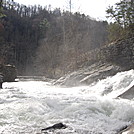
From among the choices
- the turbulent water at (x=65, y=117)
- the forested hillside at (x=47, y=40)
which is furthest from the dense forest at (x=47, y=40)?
the turbulent water at (x=65, y=117)

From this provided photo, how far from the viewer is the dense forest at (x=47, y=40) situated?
19.6m

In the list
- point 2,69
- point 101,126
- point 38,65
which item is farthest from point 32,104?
point 38,65

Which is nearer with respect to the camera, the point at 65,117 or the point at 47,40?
the point at 65,117

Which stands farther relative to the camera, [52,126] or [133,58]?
[133,58]

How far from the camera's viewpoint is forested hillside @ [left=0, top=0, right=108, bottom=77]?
19641 millimetres

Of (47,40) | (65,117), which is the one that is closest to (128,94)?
(65,117)

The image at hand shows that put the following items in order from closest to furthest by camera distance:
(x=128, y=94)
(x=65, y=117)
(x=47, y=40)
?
1. (x=65, y=117)
2. (x=128, y=94)
3. (x=47, y=40)

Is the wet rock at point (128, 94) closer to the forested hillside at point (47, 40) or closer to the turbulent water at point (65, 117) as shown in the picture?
the turbulent water at point (65, 117)

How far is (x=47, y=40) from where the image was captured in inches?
1405

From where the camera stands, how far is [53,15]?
2039 inches

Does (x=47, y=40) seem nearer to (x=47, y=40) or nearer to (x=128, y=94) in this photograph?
(x=47, y=40)

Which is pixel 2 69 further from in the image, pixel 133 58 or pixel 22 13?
pixel 22 13

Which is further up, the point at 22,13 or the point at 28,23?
the point at 22,13

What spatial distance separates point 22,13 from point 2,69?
3981 cm
